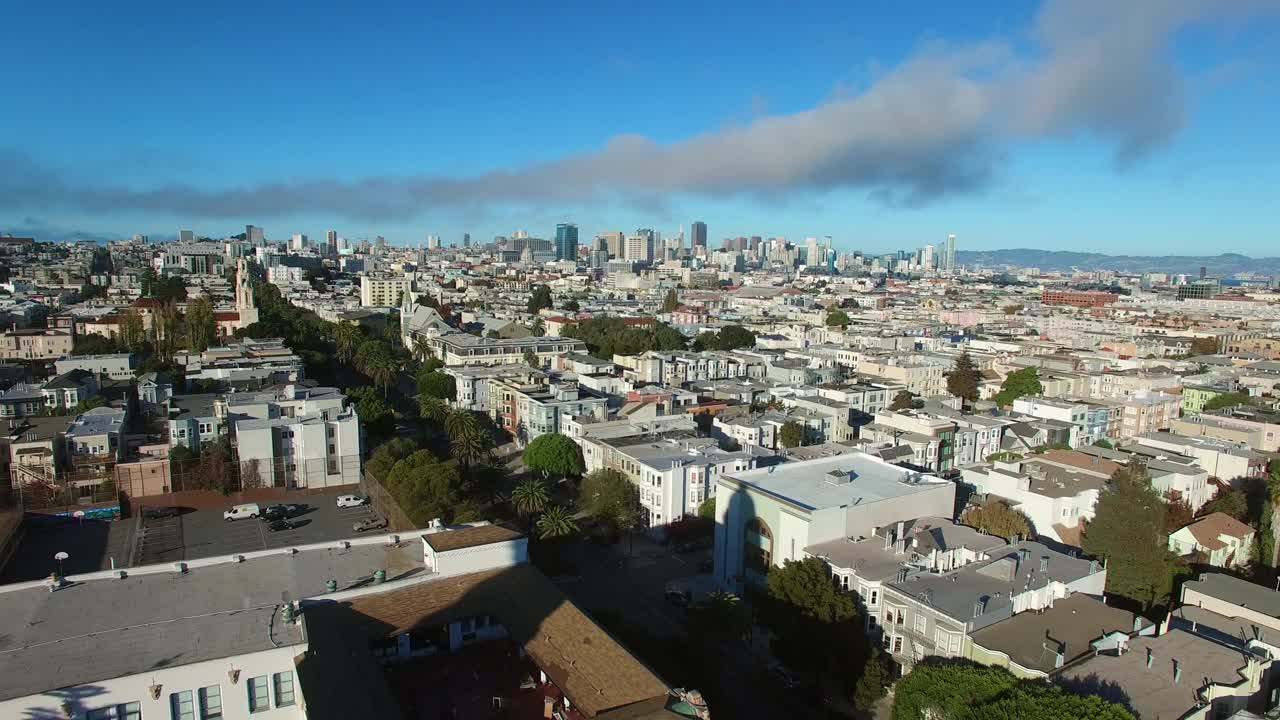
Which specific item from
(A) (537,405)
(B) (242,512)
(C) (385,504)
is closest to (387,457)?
(C) (385,504)

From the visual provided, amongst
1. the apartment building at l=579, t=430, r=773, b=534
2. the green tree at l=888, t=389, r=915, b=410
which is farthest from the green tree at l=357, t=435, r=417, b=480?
the green tree at l=888, t=389, r=915, b=410

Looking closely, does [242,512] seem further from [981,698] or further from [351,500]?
[981,698]

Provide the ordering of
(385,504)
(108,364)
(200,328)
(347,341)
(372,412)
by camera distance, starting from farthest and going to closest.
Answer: (347,341), (200,328), (108,364), (372,412), (385,504)

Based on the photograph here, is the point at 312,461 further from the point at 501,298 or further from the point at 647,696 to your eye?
the point at 501,298

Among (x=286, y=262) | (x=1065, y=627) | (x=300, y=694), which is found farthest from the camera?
(x=286, y=262)

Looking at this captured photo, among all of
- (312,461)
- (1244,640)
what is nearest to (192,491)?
(312,461)

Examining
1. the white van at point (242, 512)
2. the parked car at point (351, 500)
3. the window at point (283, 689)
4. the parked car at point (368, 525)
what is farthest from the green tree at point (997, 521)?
the white van at point (242, 512)
